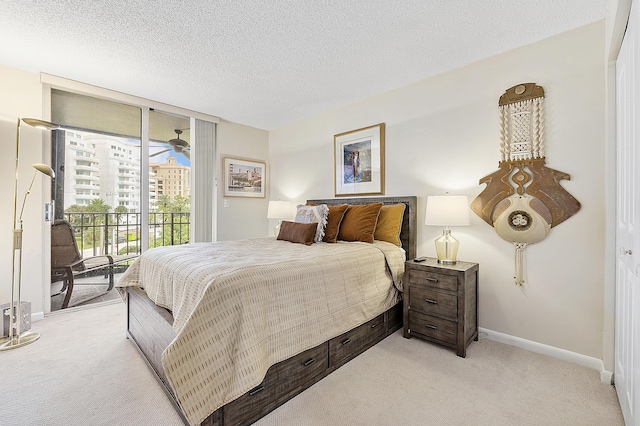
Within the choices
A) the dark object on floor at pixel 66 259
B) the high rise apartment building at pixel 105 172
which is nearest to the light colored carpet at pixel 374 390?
the dark object on floor at pixel 66 259

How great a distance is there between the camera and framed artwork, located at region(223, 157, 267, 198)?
14.3 ft

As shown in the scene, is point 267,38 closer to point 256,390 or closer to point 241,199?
point 256,390

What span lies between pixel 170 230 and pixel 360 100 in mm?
3180

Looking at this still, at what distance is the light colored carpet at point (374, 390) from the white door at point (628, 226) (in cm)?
29

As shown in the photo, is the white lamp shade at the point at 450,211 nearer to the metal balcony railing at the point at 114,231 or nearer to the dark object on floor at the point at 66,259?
the metal balcony railing at the point at 114,231

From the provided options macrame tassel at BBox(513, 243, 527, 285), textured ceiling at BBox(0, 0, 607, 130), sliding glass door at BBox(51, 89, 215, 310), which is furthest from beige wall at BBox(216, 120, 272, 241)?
macrame tassel at BBox(513, 243, 527, 285)

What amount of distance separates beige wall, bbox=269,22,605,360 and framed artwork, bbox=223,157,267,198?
2158 mm

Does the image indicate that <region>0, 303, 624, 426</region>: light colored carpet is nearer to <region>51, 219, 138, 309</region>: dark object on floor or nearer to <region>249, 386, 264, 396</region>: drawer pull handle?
<region>249, 386, 264, 396</region>: drawer pull handle

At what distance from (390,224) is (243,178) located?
103 inches

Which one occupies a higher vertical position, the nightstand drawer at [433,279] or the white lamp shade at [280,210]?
the white lamp shade at [280,210]

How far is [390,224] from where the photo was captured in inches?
117

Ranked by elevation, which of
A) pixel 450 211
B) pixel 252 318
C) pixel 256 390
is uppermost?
pixel 450 211

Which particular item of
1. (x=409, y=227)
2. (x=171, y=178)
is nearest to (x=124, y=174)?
(x=171, y=178)

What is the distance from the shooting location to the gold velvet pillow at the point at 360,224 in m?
2.86
